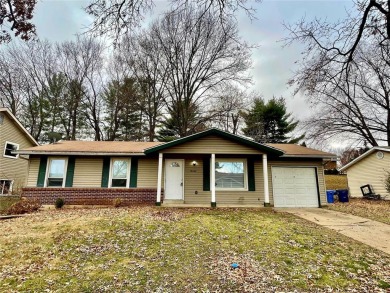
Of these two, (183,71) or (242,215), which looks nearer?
(242,215)

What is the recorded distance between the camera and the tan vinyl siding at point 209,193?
11734 mm

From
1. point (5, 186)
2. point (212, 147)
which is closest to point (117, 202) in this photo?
point (212, 147)

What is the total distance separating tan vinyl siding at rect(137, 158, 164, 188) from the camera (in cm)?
1205

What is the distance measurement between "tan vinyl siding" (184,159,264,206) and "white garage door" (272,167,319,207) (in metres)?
0.79

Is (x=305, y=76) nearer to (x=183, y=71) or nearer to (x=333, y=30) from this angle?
(x=333, y=30)

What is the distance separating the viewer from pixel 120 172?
477 inches

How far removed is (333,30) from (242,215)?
6357mm

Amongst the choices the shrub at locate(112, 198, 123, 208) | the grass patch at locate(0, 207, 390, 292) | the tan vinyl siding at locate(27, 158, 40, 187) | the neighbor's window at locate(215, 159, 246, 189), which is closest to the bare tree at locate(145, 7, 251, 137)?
the neighbor's window at locate(215, 159, 246, 189)

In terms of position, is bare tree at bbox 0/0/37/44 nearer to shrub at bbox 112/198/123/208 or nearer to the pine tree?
shrub at bbox 112/198/123/208

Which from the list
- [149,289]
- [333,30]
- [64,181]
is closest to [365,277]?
[149,289]

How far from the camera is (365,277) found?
169 inches

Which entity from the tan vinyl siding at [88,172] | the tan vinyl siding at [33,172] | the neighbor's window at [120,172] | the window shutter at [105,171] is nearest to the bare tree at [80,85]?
the tan vinyl siding at [33,172]

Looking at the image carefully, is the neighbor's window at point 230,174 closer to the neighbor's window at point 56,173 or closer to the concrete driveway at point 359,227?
the concrete driveway at point 359,227

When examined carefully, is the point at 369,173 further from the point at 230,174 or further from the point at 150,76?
the point at 150,76
